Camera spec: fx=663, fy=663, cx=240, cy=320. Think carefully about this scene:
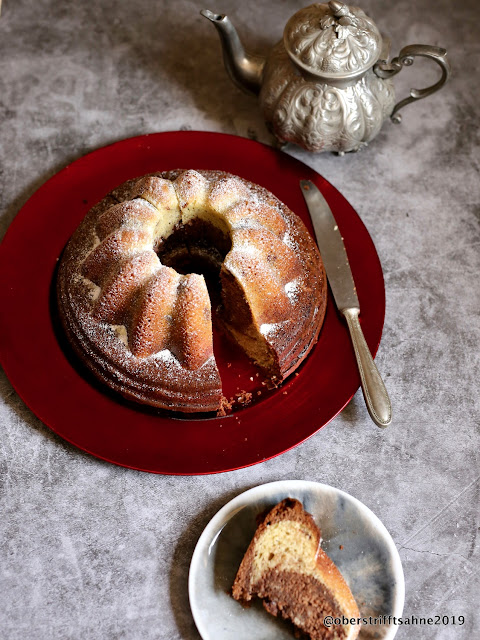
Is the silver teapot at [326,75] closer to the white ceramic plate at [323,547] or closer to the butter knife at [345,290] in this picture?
the butter knife at [345,290]

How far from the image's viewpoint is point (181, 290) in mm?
1731

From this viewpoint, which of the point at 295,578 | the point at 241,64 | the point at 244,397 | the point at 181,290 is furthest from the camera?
the point at 241,64

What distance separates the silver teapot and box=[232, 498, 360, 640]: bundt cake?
1143 mm

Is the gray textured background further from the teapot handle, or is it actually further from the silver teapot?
the teapot handle

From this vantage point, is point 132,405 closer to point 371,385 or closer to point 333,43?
point 371,385

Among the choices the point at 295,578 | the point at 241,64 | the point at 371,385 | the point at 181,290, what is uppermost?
the point at 241,64

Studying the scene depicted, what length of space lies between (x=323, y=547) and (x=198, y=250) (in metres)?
0.92

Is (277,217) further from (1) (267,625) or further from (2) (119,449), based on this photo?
(1) (267,625)

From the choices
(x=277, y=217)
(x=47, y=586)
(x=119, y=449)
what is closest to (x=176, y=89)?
(x=277, y=217)

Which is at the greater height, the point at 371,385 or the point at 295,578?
the point at 371,385

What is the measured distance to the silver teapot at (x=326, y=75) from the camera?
1904 mm

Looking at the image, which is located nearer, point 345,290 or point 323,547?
point 323,547

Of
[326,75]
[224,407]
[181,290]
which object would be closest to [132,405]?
[224,407]

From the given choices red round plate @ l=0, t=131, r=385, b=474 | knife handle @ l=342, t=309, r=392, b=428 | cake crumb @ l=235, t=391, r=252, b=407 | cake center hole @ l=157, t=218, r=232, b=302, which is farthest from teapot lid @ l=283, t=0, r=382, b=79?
cake crumb @ l=235, t=391, r=252, b=407
